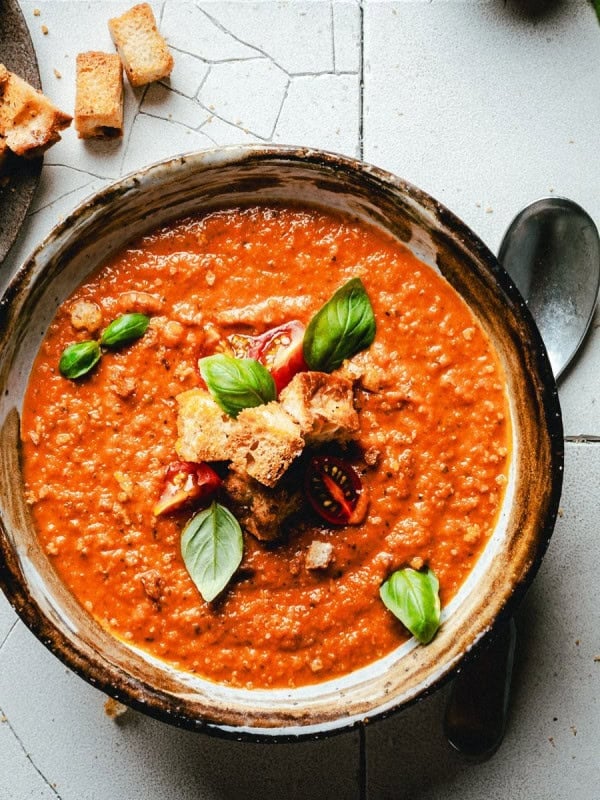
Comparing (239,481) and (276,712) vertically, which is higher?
(239,481)

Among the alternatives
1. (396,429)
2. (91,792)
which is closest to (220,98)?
(396,429)

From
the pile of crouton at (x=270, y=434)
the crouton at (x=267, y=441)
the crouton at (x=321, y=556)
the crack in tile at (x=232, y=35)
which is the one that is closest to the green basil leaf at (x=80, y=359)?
the pile of crouton at (x=270, y=434)

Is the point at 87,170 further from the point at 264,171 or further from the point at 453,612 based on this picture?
the point at 453,612

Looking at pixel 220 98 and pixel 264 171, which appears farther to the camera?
pixel 220 98

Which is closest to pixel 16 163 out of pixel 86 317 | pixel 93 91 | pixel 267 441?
pixel 93 91

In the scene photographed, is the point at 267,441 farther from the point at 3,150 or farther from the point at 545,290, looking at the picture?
the point at 3,150

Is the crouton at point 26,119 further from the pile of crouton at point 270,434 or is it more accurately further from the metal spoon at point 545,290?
the metal spoon at point 545,290
